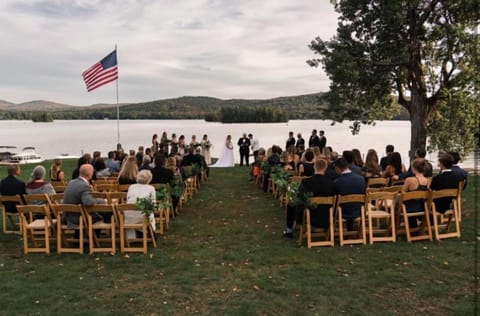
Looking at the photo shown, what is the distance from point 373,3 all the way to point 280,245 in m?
14.1

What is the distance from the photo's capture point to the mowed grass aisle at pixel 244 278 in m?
4.27

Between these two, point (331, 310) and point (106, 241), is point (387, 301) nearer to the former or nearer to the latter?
point (331, 310)

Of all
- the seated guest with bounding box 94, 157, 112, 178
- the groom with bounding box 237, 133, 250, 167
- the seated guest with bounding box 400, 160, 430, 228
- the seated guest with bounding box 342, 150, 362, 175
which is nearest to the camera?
the seated guest with bounding box 400, 160, 430, 228

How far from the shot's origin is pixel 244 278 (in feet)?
16.6

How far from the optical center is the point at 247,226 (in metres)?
7.75

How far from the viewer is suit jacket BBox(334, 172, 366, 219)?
640cm

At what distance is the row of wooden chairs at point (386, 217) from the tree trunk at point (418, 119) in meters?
12.0

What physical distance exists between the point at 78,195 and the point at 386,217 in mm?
4961

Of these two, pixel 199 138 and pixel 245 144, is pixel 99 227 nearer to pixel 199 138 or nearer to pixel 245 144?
pixel 245 144

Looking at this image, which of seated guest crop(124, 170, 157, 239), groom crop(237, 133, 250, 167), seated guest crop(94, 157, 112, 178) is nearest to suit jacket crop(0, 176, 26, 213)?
seated guest crop(124, 170, 157, 239)

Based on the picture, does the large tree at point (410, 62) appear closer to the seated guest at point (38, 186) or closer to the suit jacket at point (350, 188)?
the suit jacket at point (350, 188)

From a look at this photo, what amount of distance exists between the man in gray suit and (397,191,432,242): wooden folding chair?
4.86 meters

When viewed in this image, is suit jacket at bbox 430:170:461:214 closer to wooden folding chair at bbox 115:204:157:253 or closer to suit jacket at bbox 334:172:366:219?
suit jacket at bbox 334:172:366:219

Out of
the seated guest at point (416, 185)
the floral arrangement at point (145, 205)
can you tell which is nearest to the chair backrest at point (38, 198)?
the floral arrangement at point (145, 205)
